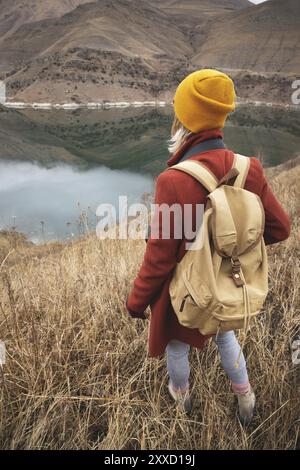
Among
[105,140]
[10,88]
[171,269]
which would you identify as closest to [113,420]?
[171,269]

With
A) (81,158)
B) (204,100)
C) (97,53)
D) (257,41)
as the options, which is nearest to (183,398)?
(204,100)

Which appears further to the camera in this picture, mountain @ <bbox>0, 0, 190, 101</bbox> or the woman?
mountain @ <bbox>0, 0, 190, 101</bbox>

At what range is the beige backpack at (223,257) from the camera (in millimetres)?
1371

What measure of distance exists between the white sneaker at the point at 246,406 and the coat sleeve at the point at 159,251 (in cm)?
62

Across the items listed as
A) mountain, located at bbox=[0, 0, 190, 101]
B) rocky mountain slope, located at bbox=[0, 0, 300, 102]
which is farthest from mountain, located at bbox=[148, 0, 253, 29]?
mountain, located at bbox=[0, 0, 190, 101]

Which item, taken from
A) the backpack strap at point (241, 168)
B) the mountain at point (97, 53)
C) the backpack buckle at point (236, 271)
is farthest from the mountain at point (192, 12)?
the backpack buckle at point (236, 271)

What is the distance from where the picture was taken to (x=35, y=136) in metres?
32.5

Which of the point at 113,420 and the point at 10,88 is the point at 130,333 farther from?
the point at 10,88

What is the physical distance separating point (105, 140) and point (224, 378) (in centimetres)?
3228

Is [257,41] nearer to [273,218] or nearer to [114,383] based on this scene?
[273,218]

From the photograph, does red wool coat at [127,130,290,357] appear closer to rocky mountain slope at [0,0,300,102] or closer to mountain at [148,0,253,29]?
rocky mountain slope at [0,0,300,102]

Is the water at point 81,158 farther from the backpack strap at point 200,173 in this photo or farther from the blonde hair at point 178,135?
the backpack strap at point 200,173

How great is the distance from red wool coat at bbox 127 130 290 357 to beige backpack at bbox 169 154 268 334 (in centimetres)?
4

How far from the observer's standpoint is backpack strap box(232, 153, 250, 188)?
4.83ft
